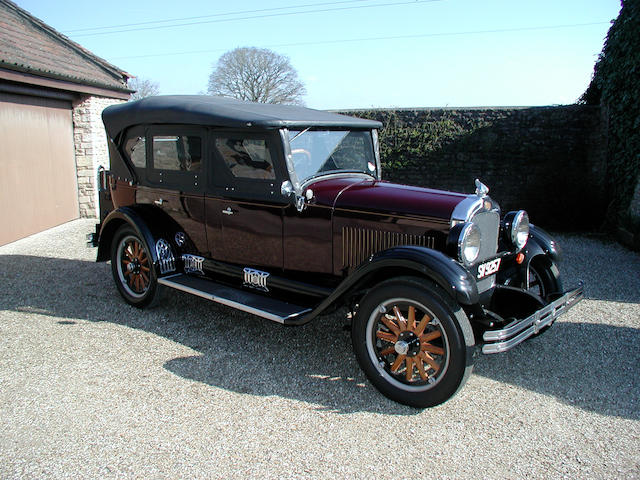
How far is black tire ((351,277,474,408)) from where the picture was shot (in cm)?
302

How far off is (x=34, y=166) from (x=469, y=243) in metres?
7.92

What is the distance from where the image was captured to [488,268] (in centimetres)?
365

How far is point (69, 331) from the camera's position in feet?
14.6

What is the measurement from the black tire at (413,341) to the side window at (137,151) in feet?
9.78

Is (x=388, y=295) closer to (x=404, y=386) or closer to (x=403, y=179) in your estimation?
(x=404, y=386)

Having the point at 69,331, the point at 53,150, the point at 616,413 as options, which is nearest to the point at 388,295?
the point at 616,413

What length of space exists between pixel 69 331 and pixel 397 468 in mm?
3254

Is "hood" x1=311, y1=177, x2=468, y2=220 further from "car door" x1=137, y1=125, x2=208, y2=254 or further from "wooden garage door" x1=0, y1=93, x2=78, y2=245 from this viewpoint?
"wooden garage door" x1=0, y1=93, x2=78, y2=245

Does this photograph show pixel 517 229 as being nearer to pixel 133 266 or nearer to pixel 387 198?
pixel 387 198

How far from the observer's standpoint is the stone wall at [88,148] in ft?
31.3

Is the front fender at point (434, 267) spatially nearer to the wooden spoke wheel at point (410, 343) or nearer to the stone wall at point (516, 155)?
the wooden spoke wheel at point (410, 343)

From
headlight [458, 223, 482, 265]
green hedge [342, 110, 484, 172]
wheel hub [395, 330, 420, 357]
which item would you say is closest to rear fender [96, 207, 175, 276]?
wheel hub [395, 330, 420, 357]

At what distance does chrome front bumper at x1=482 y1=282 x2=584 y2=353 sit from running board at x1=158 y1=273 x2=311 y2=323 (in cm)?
132

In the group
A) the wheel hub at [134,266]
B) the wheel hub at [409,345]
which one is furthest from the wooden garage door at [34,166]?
the wheel hub at [409,345]
